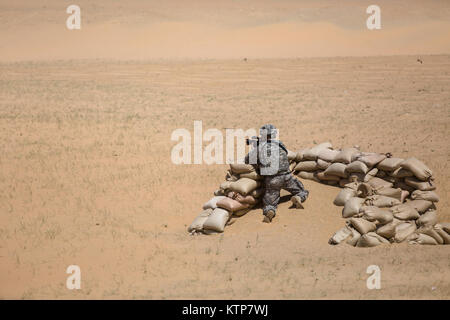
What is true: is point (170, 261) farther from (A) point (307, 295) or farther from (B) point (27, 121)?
(B) point (27, 121)

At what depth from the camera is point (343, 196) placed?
9.29 metres

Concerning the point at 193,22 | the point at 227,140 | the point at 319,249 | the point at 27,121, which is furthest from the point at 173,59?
the point at 319,249

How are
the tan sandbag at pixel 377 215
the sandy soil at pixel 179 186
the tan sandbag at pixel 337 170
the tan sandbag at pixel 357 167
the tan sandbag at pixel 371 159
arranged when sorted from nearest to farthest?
the sandy soil at pixel 179 186, the tan sandbag at pixel 377 215, the tan sandbag at pixel 357 167, the tan sandbag at pixel 371 159, the tan sandbag at pixel 337 170

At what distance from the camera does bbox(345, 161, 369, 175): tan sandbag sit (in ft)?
30.7

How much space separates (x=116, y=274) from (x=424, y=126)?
390 inches

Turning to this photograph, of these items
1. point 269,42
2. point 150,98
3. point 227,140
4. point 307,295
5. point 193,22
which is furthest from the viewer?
point 193,22

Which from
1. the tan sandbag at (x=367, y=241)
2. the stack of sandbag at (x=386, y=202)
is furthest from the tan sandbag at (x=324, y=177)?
the tan sandbag at (x=367, y=241)

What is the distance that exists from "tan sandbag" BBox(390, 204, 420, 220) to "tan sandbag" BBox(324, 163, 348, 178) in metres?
1.34

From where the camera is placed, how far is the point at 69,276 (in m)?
7.17

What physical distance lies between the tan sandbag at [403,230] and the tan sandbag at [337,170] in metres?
1.68

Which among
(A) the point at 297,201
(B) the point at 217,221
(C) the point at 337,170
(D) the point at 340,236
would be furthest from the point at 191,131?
(D) the point at 340,236

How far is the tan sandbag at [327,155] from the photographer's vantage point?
10.0 m

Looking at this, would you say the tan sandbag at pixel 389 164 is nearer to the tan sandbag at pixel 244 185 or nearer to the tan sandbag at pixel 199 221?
the tan sandbag at pixel 244 185

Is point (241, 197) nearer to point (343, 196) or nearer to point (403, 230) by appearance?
point (343, 196)
